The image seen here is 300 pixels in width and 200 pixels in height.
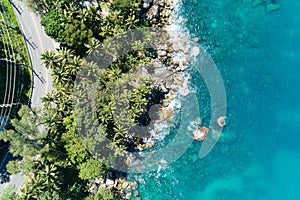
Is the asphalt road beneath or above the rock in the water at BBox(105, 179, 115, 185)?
above

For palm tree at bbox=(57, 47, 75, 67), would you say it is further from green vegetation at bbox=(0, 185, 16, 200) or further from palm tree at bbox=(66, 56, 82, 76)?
green vegetation at bbox=(0, 185, 16, 200)

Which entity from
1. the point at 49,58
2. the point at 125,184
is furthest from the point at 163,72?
the point at 125,184

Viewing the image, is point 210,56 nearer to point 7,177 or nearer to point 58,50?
point 58,50

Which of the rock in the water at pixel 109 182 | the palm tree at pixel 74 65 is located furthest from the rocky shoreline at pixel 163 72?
the palm tree at pixel 74 65

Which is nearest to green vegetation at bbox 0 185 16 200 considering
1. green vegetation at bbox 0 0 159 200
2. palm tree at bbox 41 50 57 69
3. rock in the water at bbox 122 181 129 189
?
green vegetation at bbox 0 0 159 200

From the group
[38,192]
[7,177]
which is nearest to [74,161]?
[38,192]

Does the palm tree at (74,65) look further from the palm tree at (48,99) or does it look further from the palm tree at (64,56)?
the palm tree at (48,99)
